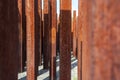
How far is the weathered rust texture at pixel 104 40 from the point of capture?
391 millimetres

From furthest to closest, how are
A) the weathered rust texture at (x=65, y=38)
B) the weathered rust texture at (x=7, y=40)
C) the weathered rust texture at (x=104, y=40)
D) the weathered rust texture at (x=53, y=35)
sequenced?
the weathered rust texture at (x=53, y=35) < the weathered rust texture at (x=65, y=38) < the weathered rust texture at (x=7, y=40) < the weathered rust texture at (x=104, y=40)

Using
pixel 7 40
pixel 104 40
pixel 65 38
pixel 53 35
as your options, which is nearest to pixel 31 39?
pixel 65 38

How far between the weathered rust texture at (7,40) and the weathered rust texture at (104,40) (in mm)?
1001

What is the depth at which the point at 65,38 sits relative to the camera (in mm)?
4270

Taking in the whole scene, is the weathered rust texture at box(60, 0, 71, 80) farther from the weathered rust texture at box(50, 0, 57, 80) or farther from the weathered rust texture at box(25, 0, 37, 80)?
the weathered rust texture at box(50, 0, 57, 80)

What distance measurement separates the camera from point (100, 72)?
407 millimetres

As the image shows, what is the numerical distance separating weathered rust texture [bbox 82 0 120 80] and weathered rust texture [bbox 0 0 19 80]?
39.4 inches

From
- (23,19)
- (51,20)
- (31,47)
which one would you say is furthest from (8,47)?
(23,19)

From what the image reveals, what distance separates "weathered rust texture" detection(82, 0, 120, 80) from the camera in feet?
1.28

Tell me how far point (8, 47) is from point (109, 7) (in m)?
1.07

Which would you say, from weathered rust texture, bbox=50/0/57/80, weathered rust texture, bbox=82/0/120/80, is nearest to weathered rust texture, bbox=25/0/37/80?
weathered rust texture, bbox=50/0/57/80

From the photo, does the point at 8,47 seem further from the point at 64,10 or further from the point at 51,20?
the point at 51,20

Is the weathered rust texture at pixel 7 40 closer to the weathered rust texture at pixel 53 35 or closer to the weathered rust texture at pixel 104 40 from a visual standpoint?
the weathered rust texture at pixel 104 40

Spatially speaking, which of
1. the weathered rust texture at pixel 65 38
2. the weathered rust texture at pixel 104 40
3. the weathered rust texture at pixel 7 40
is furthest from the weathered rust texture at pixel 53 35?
the weathered rust texture at pixel 104 40
